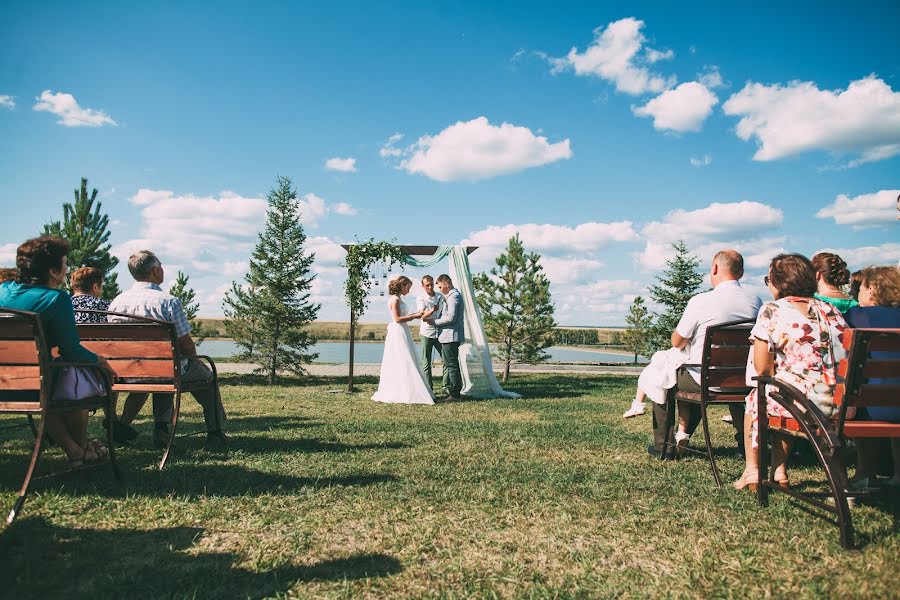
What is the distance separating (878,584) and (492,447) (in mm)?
3387

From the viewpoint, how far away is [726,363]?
4.48 m

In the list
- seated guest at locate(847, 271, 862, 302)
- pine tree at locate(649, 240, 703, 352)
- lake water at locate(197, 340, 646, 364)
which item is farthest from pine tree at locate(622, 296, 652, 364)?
seated guest at locate(847, 271, 862, 302)

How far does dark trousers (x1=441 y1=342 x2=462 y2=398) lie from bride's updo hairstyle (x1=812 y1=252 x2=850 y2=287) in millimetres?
6634

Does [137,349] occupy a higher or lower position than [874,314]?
lower

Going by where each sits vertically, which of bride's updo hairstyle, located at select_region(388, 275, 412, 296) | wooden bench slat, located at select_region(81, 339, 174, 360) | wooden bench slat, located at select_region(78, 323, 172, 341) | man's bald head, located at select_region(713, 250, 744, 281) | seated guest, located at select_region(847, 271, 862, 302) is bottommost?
wooden bench slat, located at select_region(81, 339, 174, 360)

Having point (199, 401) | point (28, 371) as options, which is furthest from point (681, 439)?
point (28, 371)

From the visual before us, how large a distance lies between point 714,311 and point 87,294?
5779mm

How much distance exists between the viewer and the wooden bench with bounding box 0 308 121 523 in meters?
3.28

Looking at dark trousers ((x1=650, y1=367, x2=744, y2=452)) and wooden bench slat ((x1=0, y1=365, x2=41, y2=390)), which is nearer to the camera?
wooden bench slat ((x1=0, y1=365, x2=41, y2=390))

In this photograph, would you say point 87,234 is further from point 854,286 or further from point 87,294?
point 854,286

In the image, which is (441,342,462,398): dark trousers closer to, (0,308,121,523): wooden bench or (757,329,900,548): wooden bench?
(0,308,121,523): wooden bench

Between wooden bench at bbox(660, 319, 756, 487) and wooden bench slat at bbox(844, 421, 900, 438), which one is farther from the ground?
wooden bench at bbox(660, 319, 756, 487)

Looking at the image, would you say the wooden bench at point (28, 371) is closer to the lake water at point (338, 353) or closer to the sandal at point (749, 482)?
the sandal at point (749, 482)

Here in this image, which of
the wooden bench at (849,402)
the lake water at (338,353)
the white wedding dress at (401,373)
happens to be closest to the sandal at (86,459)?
the wooden bench at (849,402)
